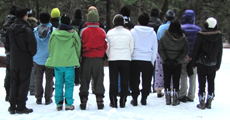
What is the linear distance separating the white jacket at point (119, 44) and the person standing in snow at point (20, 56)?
1692 millimetres

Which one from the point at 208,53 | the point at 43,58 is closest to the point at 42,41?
the point at 43,58

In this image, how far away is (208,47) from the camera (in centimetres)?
629

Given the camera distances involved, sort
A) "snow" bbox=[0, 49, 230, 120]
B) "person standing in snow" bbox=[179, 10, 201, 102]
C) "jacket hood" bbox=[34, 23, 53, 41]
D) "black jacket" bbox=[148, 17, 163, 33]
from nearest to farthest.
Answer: "snow" bbox=[0, 49, 230, 120] → "jacket hood" bbox=[34, 23, 53, 41] → "person standing in snow" bbox=[179, 10, 201, 102] → "black jacket" bbox=[148, 17, 163, 33]

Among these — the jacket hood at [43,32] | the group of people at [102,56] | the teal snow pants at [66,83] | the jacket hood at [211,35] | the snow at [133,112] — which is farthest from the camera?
the jacket hood at [43,32]

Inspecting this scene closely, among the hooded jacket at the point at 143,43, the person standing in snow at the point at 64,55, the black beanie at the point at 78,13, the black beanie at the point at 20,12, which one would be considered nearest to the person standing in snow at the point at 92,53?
the person standing in snow at the point at 64,55

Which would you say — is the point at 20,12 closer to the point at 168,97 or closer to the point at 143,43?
the point at 143,43

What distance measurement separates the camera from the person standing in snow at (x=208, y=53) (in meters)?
6.23

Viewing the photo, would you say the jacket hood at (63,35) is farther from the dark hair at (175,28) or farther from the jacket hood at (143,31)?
the dark hair at (175,28)

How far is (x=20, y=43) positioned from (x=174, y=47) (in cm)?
352

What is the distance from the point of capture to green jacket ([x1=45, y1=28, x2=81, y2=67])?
5707mm

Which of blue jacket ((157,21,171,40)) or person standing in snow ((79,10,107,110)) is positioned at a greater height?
blue jacket ((157,21,171,40))

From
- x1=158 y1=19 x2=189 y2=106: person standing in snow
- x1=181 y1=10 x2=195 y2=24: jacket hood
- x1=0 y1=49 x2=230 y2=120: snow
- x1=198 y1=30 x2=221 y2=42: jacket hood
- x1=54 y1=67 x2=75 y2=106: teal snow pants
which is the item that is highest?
x1=181 y1=10 x2=195 y2=24: jacket hood

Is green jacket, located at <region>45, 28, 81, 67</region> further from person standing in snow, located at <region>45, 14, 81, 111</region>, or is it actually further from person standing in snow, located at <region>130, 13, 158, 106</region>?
person standing in snow, located at <region>130, 13, 158, 106</region>

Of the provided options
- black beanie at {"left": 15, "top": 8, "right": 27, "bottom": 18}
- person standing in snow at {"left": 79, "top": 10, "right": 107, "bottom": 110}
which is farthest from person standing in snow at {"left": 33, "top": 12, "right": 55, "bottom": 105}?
person standing in snow at {"left": 79, "top": 10, "right": 107, "bottom": 110}
